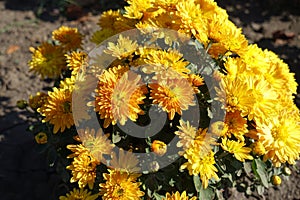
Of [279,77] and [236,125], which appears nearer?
[236,125]

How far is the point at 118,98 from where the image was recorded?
1.93 meters

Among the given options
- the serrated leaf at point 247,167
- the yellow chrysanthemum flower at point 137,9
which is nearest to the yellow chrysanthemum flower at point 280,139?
the serrated leaf at point 247,167

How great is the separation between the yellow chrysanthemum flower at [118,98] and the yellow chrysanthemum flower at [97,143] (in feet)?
0.40

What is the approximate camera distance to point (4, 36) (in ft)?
13.6

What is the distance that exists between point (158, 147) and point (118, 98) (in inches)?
11.4

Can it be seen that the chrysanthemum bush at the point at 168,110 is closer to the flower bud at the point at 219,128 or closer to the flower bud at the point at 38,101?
the flower bud at the point at 219,128

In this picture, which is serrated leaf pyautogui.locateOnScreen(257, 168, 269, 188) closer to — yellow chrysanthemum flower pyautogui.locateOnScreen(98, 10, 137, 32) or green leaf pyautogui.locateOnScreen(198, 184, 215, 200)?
green leaf pyautogui.locateOnScreen(198, 184, 215, 200)

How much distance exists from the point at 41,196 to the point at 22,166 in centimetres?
28

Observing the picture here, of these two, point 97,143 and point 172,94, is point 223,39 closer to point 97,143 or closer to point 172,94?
point 172,94

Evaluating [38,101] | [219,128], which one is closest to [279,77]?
[219,128]

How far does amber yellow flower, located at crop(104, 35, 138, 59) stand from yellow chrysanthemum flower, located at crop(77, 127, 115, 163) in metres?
0.36

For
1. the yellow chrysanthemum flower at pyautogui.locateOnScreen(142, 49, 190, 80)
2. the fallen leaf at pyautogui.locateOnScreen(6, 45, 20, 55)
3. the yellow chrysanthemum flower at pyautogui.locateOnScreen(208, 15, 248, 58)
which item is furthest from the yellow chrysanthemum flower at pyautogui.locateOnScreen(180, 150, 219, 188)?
the fallen leaf at pyautogui.locateOnScreen(6, 45, 20, 55)

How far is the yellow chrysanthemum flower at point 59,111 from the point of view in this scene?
213cm

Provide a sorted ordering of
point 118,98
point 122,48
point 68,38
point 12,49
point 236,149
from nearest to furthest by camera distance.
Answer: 1. point 118,98
2. point 236,149
3. point 122,48
4. point 68,38
5. point 12,49
